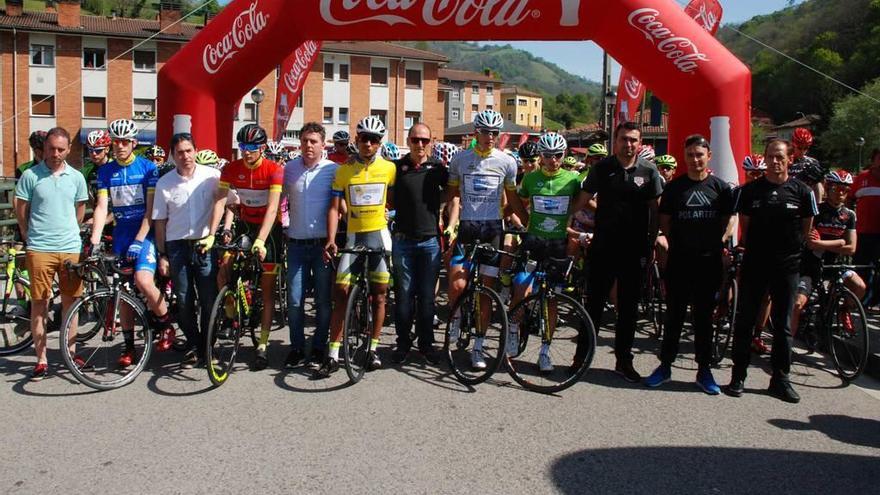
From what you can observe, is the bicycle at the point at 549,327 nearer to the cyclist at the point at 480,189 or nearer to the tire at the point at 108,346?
the cyclist at the point at 480,189

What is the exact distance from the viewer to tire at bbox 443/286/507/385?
5.24 m

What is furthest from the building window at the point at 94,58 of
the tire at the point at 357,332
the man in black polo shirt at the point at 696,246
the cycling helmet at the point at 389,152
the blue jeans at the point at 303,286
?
the man in black polo shirt at the point at 696,246

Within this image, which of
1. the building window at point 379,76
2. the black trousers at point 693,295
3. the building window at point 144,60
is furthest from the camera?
the building window at point 379,76

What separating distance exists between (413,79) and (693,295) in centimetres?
4954

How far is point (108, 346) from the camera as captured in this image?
19.5 ft

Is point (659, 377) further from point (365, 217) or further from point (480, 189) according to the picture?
point (365, 217)

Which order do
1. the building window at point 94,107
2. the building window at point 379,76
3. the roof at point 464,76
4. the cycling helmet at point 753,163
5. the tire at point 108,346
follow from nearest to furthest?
the tire at point 108,346, the cycling helmet at point 753,163, the building window at point 94,107, the building window at point 379,76, the roof at point 464,76

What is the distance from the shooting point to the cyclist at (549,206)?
19.1 feet

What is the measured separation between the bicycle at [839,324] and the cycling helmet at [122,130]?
618cm

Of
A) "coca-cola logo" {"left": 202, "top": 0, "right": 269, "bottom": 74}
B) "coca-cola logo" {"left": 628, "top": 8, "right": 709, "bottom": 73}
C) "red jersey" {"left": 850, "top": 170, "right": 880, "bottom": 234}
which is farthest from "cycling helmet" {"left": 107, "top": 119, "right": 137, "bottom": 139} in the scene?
"red jersey" {"left": 850, "top": 170, "right": 880, "bottom": 234}

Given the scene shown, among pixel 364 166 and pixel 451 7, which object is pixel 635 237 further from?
pixel 451 7

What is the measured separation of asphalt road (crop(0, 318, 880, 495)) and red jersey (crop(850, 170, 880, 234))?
133 inches

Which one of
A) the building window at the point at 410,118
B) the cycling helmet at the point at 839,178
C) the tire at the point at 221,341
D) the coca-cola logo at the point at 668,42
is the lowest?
the tire at the point at 221,341

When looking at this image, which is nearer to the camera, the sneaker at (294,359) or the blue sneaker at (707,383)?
the blue sneaker at (707,383)
